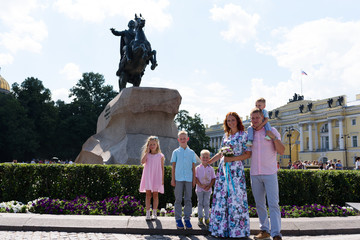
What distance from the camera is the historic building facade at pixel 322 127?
222 ft

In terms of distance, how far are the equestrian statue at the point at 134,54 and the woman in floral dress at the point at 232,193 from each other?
327 inches

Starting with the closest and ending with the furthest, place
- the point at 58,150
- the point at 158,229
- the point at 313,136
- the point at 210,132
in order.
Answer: the point at 158,229
the point at 58,150
the point at 313,136
the point at 210,132

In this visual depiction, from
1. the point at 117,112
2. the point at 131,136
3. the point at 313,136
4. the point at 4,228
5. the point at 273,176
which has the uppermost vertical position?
the point at 313,136

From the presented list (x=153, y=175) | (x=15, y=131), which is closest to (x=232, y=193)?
(x=153, y=175)

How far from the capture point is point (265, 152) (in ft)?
16.1

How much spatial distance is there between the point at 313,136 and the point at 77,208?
76.6 m

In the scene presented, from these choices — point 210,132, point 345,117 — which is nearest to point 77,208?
point 345,117

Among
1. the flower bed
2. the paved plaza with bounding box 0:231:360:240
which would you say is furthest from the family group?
the flower bed

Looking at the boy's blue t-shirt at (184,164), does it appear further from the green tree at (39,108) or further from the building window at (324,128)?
the building window at (324,128)

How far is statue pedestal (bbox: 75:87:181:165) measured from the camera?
11.3 metres

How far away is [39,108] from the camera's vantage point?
4222 centimetres

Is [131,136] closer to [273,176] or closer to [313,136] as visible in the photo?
[273,176]

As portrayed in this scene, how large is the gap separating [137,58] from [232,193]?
30.6ft

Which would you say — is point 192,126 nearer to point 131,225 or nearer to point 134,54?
point 134,54
